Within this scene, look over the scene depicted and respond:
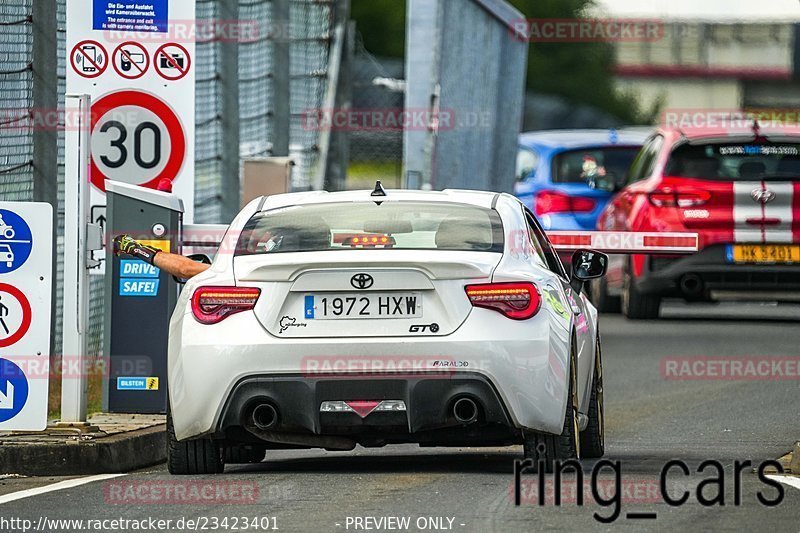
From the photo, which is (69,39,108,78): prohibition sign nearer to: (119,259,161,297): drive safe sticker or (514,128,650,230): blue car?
(119,259,161,297): drive safe sticker

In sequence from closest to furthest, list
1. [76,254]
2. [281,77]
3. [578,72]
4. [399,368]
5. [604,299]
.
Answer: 1. [399,368]
2. [76,254]
3. [281,77]
4. [604,299]
5. [578,72]

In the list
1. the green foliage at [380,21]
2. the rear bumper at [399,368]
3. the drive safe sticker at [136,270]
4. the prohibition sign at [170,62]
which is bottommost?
the rear bumper at [399,368]

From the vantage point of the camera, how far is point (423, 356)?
9.06 metres

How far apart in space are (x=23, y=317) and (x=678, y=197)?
30.3 feet

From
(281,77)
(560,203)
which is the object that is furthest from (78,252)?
(560,203)

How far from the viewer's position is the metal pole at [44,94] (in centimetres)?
1295

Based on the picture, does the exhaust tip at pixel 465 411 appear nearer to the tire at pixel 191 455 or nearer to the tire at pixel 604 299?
the tire at pixel 191 455

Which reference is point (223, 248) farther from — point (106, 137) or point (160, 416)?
point (106, 137)

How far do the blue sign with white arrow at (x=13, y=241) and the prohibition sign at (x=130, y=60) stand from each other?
8.26ft

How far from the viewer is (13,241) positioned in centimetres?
1044

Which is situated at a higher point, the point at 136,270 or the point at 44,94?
the point at 44,94

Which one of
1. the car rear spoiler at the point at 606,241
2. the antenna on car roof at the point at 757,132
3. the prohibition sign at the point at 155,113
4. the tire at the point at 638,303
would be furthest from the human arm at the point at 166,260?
the tire at the point at 638,303

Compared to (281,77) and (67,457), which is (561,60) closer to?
(281,77)

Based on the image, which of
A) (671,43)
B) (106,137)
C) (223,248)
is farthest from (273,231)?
A: (671,43)
